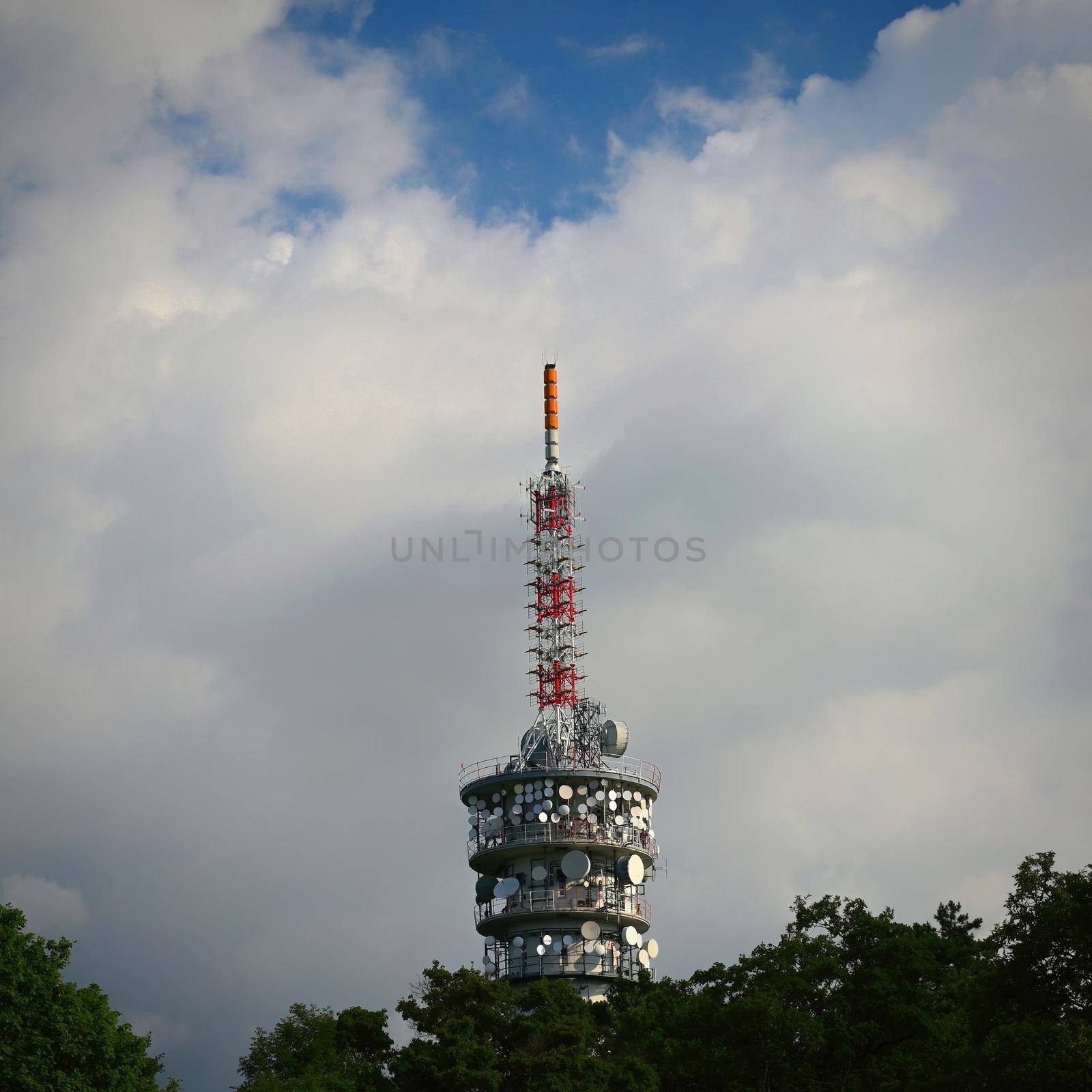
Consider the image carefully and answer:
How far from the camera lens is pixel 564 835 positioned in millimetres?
90250

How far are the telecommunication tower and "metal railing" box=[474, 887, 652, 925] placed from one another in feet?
0.22

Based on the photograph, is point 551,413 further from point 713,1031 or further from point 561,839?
point 713,1031

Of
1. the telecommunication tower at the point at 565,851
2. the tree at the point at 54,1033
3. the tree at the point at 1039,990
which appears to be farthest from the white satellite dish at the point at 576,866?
the tree at the point at 1039,990

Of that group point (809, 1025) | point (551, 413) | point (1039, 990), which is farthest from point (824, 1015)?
point (551, 413)

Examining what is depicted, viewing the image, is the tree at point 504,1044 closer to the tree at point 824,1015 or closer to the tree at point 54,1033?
the tree at point 824,1015

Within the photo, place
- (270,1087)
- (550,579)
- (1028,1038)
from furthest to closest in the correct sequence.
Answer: (550,579), (270,1087), (1028,1038)

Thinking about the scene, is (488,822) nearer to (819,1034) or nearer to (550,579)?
(550,579)

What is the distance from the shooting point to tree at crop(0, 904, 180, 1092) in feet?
184

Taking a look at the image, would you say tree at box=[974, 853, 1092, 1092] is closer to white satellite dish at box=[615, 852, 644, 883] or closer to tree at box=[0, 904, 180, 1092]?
tree at box=[0, 904, 180, 1092]

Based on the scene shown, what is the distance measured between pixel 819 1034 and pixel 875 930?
7.40 m

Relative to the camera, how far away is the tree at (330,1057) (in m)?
64.5

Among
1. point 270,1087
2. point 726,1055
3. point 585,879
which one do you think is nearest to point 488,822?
point 585,879

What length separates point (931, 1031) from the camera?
58625mm

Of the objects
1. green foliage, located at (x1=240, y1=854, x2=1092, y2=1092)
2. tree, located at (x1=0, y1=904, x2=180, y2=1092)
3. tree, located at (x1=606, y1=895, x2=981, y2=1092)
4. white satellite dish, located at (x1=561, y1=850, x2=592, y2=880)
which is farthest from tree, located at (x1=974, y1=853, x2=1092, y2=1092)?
white satellite dish, located at (x1=561, y1=850, x2=592, y2=880)
